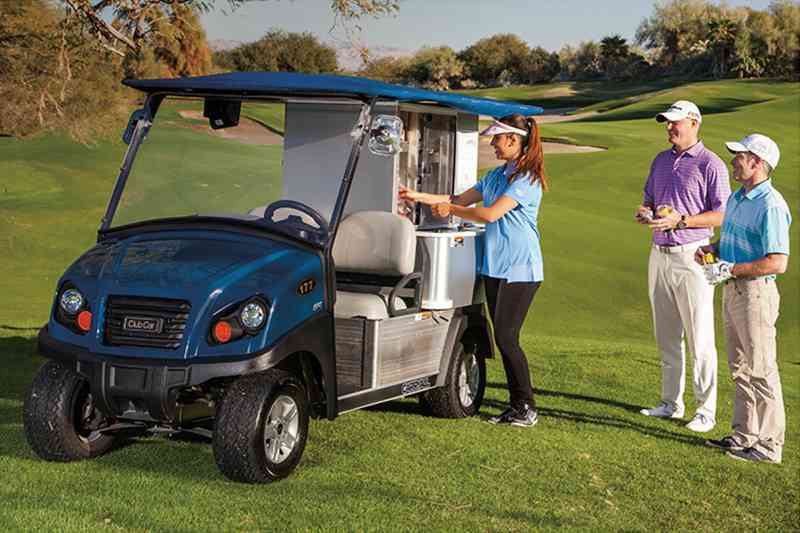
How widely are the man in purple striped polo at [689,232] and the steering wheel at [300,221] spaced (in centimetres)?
225

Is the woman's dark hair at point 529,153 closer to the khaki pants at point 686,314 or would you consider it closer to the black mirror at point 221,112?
the khaki pants at point 686,314

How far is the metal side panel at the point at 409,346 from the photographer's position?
255 inches

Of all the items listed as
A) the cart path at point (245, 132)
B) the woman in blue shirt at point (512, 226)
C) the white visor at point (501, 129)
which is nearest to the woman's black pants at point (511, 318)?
the woman in blue shirt at point (512, 226)

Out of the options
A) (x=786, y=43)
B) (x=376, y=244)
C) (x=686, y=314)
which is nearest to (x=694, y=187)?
(x=686, y=314)

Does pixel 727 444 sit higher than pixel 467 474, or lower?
lower

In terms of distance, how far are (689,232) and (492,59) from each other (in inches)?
3411

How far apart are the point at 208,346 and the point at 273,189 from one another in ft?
5.85

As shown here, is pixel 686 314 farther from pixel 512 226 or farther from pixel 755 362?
pixel 512 226

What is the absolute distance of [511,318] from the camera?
713cm

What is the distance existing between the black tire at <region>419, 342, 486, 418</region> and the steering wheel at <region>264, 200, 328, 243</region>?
1.54m

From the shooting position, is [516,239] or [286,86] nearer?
[286,86]

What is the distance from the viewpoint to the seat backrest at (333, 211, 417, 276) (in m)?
6.64

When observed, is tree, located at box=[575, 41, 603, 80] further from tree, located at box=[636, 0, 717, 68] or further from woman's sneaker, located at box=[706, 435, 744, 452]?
woman's sneaker, located at box=[706, 435, 744, 452]

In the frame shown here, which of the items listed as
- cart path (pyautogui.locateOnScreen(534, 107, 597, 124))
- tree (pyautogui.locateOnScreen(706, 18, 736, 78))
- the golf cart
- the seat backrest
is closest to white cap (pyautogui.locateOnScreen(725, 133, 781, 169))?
the golf cart
